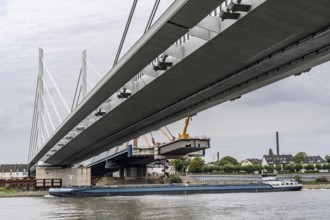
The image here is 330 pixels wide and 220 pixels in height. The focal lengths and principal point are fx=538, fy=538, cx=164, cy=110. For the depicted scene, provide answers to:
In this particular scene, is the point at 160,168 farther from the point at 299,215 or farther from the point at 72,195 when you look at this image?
the point at 299,215

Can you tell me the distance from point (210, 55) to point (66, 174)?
206ft

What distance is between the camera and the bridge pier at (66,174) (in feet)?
252

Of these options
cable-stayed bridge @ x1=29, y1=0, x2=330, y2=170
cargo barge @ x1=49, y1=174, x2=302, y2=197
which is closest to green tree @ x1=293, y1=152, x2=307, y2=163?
cargo barge @ x1=49, y1=174, x2=302, y2=197

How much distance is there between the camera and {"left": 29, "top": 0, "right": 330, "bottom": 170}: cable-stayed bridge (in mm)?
13453

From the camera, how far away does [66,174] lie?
253 ft

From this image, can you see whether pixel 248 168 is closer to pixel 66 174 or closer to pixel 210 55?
pixel 66 174

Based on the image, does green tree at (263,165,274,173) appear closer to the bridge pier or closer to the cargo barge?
the cargo barge

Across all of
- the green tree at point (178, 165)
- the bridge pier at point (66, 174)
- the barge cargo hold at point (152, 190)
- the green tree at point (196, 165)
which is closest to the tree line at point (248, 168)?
the green tree at point (196, 165)

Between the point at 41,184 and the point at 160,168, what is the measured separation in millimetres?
57701

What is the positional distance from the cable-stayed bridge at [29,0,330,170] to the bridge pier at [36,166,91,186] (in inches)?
1872

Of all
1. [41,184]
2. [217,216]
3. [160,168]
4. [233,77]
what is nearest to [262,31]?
[233,77]

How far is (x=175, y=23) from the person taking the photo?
1438 centimetres

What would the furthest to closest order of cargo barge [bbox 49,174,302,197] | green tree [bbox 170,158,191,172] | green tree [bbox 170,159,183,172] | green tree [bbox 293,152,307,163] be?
green tree [bbox 293,152,307,163], green tree [bbox 170,159,183,172], green tree [bbox 170,158,191,172], cargo barge [bbox 49,174,302,197]

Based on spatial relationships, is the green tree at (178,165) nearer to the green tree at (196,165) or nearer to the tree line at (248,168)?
the tree line at (248,168)
